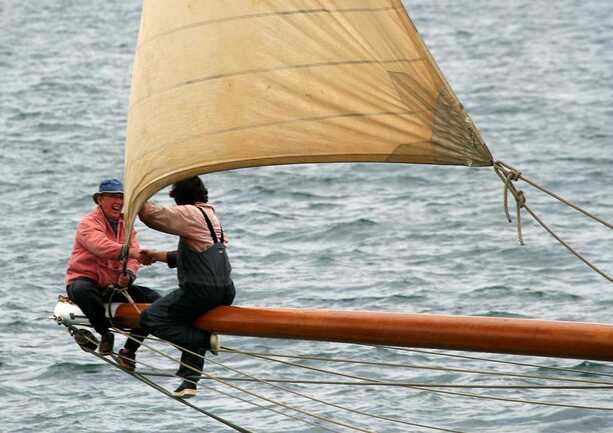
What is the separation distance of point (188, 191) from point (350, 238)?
467 inches

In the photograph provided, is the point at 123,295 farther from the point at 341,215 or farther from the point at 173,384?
the point at 341,215

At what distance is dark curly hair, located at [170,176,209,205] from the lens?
10.1 metres

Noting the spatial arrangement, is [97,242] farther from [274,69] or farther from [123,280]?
[274,69]

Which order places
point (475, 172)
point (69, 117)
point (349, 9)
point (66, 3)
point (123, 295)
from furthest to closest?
1. point (66, 3)
2. point (69, 117)
3. point (475, 172)
4. point (123, 295)
5. point (349, 9)

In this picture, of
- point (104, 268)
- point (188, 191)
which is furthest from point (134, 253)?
point (188, 191)

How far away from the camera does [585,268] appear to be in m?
19.6

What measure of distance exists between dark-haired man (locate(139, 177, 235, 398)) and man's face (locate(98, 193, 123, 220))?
72 centimetres

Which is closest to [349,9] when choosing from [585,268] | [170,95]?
[170,95]

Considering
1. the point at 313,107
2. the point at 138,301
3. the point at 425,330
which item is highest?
the point at 313,107

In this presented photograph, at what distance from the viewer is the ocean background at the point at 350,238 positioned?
14.2 metres

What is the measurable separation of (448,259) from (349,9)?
11.7 meters

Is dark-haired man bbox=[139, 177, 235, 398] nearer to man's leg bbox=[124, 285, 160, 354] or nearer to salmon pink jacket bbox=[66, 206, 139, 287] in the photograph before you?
man's leg bbox=[124, 285, 160, 354]

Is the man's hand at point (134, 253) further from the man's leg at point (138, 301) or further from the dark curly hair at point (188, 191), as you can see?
the dark curly hair at point (188, 191)

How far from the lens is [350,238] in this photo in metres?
21.9
